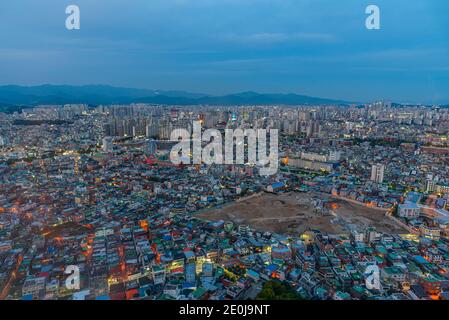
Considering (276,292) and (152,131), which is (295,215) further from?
(152,131)

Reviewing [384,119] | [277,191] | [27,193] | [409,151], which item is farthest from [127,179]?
[384,119]

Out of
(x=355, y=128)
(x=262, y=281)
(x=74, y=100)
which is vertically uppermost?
(x=74, y=100)

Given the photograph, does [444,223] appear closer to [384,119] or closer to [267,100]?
[384,119]

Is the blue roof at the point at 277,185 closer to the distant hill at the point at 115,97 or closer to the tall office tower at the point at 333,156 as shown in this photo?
the tall office tower at the point at 333,156

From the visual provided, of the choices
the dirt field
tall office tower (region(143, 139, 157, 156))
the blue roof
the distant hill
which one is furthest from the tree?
the distant hill

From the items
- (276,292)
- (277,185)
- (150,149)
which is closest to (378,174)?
(277,185)
